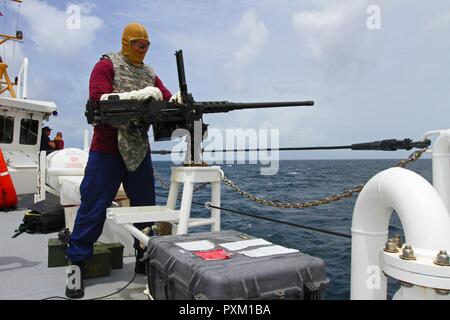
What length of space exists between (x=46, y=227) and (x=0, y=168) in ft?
8.23

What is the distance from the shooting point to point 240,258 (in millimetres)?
1789

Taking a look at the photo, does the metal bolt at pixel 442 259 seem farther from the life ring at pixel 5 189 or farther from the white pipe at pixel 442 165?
the life ring at pixel 5 189

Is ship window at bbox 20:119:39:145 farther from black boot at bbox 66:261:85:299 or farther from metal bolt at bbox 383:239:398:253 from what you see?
metal bolt at bbox 383:239:398:253

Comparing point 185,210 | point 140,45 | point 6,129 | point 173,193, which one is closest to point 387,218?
point 185,210

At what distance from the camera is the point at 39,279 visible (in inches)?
131

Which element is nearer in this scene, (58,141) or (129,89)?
(129,89)

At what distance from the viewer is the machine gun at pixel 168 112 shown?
8.33 ft

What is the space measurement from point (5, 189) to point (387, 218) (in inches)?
290

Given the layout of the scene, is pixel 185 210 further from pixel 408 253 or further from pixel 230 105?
pixel 408 253

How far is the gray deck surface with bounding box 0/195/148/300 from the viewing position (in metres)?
2.97

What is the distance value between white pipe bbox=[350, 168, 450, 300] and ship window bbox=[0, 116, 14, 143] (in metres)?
9.63

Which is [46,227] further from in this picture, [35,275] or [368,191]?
[368,191]

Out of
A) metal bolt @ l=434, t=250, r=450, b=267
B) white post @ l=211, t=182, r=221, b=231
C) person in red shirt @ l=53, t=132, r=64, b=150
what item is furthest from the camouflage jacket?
person in red shirt @ l=53, t=132, r=64, b=150
